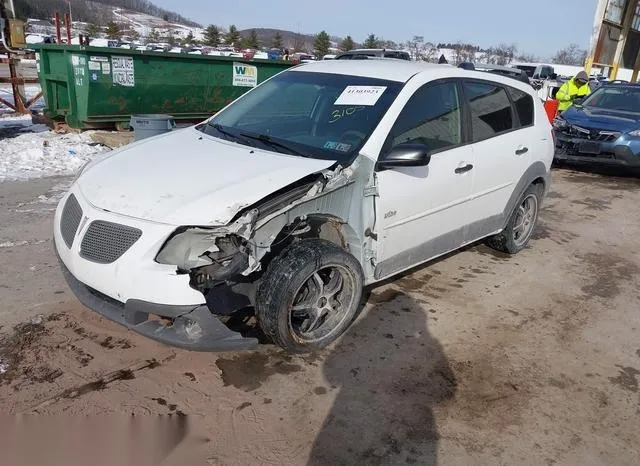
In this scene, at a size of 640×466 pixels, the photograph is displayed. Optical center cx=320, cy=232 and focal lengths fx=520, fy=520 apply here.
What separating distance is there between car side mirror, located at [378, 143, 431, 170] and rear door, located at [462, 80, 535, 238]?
953 millimetres

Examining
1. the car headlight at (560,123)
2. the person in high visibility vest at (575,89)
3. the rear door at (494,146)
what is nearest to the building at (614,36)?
the person in high visibility vest at (575,89)

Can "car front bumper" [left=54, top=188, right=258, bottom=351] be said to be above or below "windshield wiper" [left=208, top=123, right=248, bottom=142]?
below

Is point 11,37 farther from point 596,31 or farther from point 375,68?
point 596,31

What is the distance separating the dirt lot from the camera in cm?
261

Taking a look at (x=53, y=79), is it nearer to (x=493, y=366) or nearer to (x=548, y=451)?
(x=493, y=366)

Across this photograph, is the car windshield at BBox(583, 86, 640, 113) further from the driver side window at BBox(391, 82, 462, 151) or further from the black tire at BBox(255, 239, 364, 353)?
the black tire at BBox(255, 239, 364, 353)

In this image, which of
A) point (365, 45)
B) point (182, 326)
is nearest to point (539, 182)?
point (182, 326)

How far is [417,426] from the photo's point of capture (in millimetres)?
2717

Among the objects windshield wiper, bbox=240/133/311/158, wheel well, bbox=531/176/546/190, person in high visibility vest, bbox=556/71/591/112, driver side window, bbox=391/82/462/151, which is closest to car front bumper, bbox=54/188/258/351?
windshield wiper, bbox=240/133/311/158

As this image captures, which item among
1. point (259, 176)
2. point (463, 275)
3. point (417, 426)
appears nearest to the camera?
point (417, 426)

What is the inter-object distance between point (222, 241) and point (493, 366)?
1.89 metres

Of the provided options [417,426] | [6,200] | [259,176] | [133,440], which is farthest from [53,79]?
[417,426]

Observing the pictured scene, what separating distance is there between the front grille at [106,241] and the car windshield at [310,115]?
117 centimetres

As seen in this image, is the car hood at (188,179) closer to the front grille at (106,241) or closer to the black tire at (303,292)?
the front grille at (106,241)
